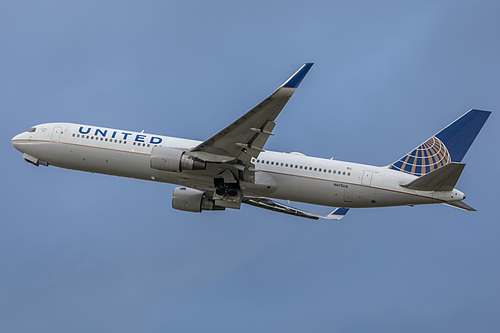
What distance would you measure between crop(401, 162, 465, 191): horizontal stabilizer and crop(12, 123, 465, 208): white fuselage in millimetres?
390

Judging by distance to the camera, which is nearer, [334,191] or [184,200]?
[334,191]

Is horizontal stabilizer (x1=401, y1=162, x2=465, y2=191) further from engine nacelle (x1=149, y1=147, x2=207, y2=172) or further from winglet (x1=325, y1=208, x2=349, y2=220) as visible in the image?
engine nacelle (x1=149, y1=147, x2=207, y2=172)

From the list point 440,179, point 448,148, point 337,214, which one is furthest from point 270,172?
point 448,148

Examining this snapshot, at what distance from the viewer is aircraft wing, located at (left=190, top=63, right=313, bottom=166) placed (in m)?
36.7

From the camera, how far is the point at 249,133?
4019 cm

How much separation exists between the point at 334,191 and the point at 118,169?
13.6 metres

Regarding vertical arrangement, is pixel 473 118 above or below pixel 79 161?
above

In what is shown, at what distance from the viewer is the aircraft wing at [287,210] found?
49.8m

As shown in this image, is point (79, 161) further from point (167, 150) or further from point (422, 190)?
point (422, 190)

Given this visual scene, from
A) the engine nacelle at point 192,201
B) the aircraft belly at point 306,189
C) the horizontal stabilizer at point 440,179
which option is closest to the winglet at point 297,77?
the aircraft belly at point 306,189

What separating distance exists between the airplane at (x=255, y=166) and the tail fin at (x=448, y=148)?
6 centimetres

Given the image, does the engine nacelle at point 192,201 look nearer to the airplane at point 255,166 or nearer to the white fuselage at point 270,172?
the airplane at point 255,166

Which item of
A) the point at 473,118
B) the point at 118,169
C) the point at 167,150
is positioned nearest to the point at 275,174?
the point at 167,150

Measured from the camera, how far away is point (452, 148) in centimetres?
4466
